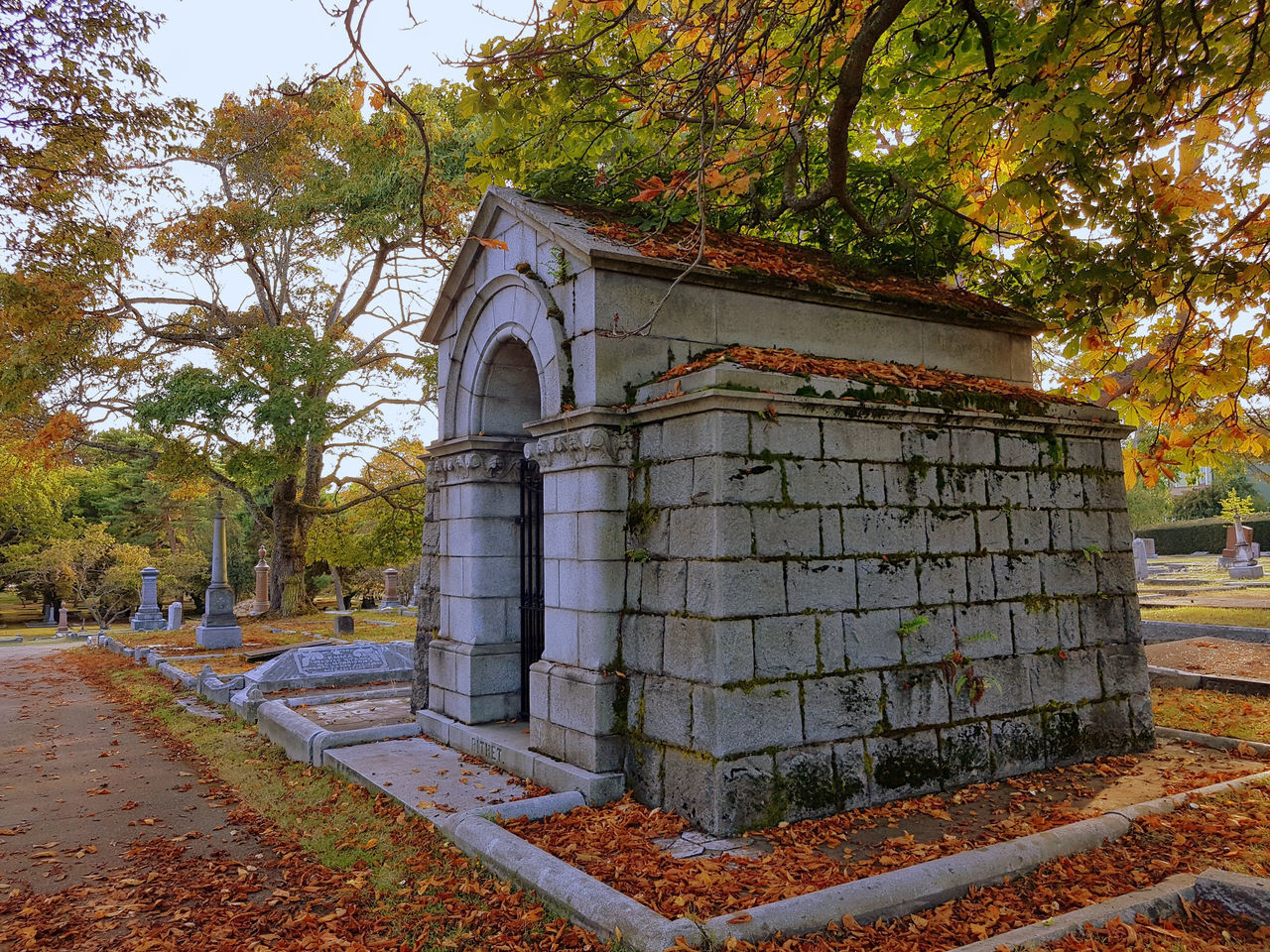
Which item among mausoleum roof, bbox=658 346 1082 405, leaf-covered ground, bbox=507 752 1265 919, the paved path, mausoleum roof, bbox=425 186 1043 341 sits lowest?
the paved path

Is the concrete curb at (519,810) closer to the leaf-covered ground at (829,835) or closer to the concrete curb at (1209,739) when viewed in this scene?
the leaf-covered ground at (829,835)

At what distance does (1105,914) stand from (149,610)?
28260 mm

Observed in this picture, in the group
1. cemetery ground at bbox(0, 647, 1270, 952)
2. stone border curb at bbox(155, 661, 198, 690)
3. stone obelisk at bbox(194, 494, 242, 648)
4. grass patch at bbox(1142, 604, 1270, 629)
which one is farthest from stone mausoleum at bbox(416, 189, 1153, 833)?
stone obelisk at bbox(194, 494, 242, 648)

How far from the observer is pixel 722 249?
6934 millimetres

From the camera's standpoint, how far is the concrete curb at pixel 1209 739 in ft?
22.6

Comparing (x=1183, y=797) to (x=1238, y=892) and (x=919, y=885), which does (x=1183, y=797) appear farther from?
(x=919, y=885)

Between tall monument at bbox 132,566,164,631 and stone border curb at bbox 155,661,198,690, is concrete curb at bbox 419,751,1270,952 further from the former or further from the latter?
tall monument at bbox 132,566,164,631

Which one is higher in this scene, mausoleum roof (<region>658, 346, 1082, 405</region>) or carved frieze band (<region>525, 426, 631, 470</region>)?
mausoleum roof (<region>658, 346, 1082, 405</region>)

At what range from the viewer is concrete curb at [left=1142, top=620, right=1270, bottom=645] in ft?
41.1

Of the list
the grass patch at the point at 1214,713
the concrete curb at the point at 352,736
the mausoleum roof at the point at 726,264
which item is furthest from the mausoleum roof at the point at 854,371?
the concrete curb at the point at 352,736

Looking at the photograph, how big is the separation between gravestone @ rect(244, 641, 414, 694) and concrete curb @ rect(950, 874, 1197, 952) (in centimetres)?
941

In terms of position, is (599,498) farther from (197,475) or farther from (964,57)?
(197,475)

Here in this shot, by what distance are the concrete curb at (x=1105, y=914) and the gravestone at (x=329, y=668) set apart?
9409 mm

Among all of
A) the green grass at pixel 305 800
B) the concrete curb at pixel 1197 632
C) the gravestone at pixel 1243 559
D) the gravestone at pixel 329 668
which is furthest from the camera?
the gravestone at pixel 1243 559
